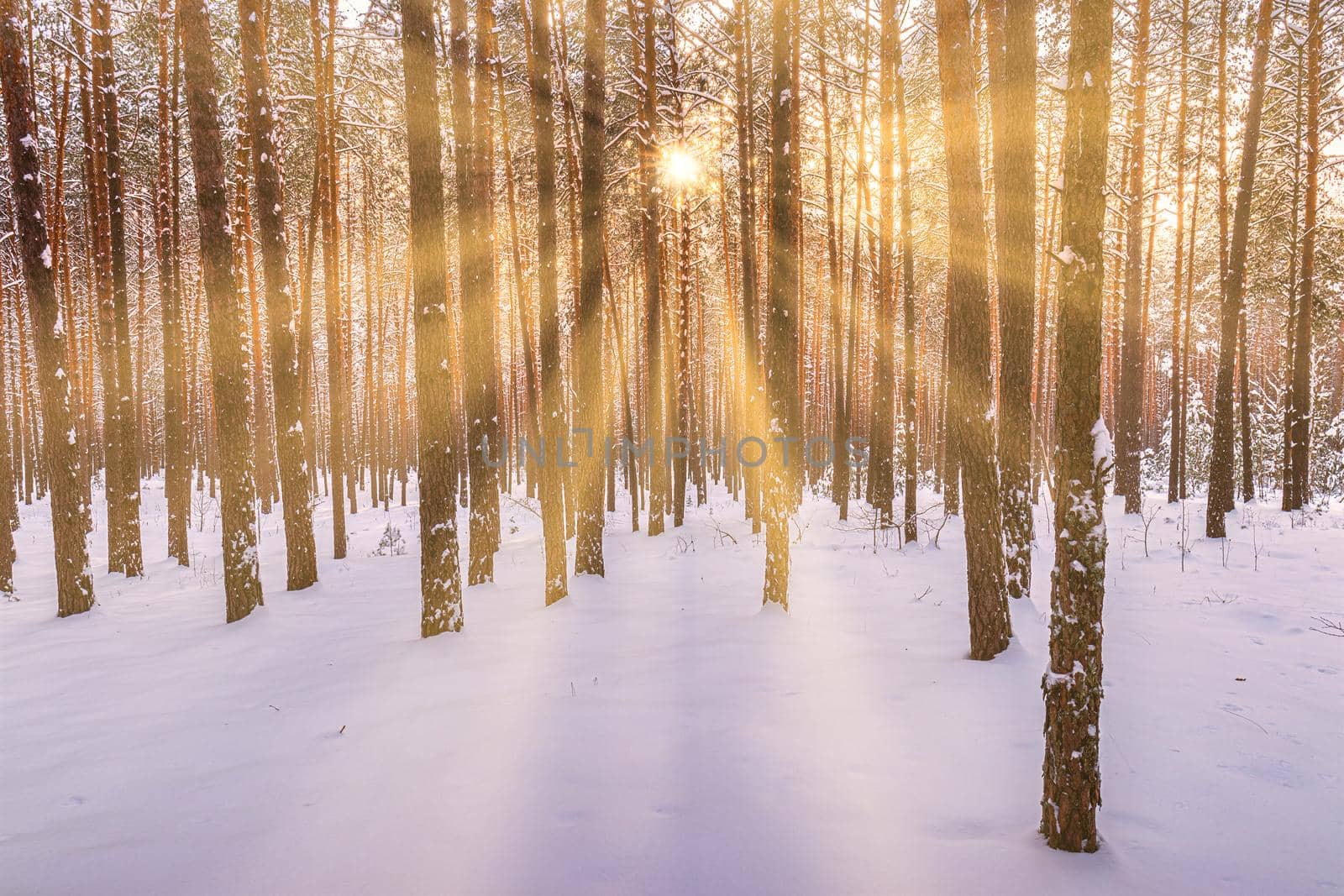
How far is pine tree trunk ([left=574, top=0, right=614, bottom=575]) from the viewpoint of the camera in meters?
7.73

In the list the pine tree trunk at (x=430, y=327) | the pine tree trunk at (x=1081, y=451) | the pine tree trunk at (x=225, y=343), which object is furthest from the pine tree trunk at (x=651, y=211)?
the pine tree trunk at (x=1081, y=451)

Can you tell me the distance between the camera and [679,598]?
24.8ft

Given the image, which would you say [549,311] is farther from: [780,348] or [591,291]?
[780,348]

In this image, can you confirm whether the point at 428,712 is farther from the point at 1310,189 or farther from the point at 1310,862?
the point at 1310,189

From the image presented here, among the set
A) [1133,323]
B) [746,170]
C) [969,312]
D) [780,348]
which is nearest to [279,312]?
[780,348]

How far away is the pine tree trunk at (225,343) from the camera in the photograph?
23.0 ft

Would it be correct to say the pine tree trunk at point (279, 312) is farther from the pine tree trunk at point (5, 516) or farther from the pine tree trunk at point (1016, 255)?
the pine tree trunk at point (1016, 255)

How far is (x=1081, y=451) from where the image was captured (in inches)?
106

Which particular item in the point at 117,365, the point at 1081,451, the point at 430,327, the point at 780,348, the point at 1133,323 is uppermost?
the point at 1133,323

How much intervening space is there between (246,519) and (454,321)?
17346 mm

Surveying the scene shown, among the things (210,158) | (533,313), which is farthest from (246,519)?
(533,313)

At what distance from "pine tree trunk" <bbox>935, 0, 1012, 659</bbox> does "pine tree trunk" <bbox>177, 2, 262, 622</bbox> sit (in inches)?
299

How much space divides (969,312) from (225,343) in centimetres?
802

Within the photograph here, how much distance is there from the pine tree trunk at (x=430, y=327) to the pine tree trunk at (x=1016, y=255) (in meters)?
5.32
